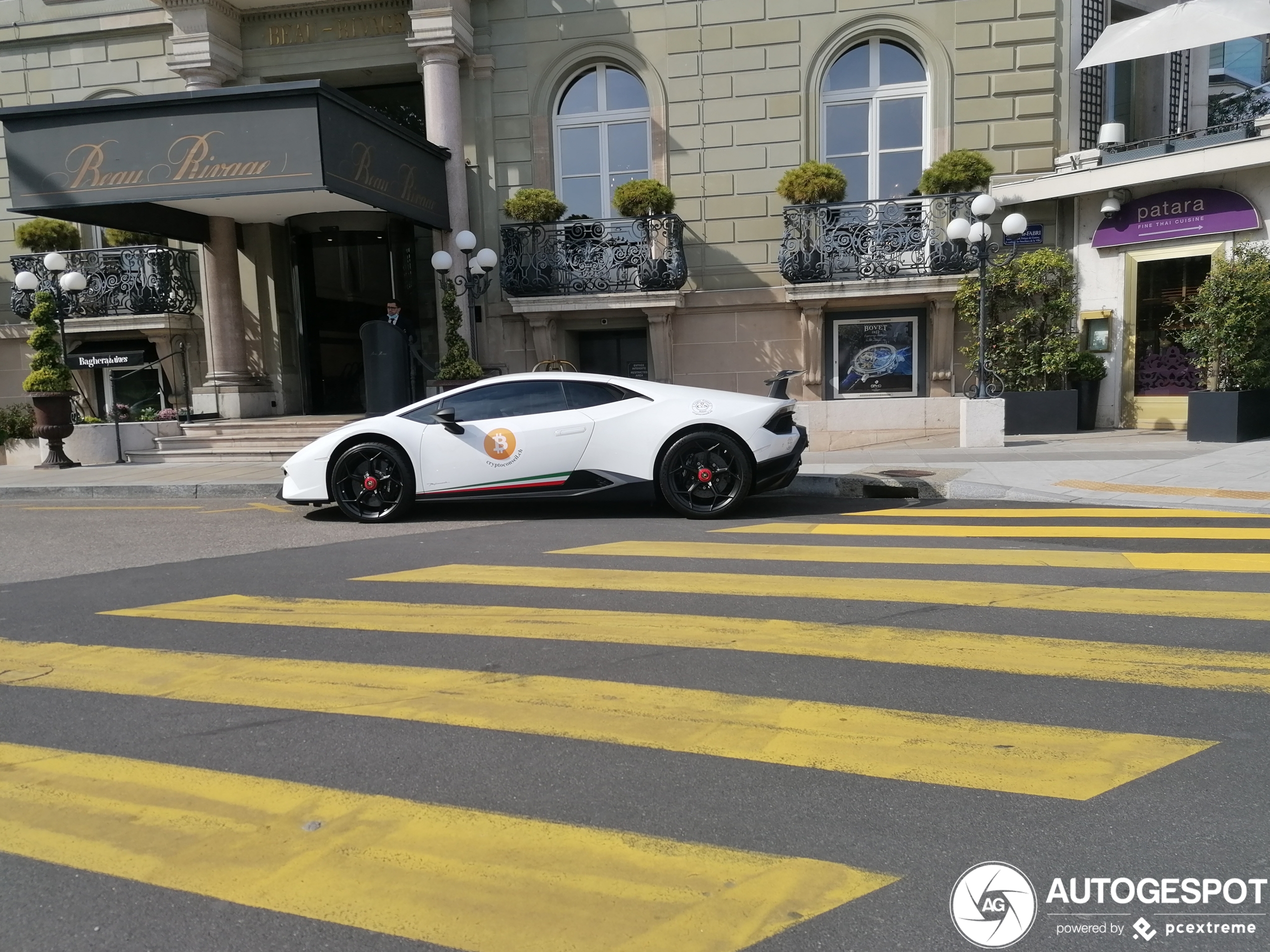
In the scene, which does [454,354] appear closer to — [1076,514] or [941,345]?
[941,345]

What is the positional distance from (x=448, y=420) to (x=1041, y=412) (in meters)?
10.5

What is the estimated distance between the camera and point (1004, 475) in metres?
10.1

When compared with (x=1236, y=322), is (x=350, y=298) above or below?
above

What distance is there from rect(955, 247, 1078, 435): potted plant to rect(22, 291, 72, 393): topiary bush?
1532 cm

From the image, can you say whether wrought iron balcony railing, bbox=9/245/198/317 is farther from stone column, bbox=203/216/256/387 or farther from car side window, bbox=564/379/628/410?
car side window, bbox=564/379/628/410

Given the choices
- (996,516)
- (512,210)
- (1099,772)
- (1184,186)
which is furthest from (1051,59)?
(1099,772)

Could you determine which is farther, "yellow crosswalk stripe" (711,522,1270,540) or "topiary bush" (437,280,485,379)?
"topiary bush" (437,280,485,379)

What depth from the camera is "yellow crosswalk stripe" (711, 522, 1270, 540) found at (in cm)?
706

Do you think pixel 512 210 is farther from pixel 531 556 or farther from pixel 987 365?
pixel 531 556

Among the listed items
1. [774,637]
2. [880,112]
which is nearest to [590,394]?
[774,637]

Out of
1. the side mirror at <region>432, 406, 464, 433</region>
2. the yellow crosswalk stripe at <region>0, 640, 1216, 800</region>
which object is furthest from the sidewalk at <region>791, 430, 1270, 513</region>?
the yellow crosswalk stripe at <region>0, 640, 1216, 800</region>

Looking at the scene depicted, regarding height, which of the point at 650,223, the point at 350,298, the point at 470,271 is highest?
the point at 650,223

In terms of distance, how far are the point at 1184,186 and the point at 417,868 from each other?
16354 millimetres

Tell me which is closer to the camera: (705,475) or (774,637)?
(774,637)
